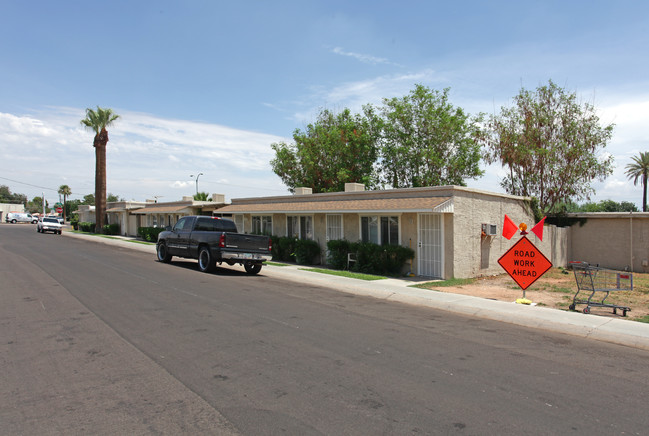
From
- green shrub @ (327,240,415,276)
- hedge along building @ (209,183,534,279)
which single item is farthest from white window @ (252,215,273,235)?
green shrub @ (327,240,415,276)

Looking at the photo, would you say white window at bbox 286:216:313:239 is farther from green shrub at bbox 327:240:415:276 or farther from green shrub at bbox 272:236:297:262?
green shrub at bbox 327:240:415:276

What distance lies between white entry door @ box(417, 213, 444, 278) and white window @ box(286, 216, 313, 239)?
6.18 meters

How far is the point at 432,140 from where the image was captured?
2989 centimetres

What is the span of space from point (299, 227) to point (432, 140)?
13.4 metres

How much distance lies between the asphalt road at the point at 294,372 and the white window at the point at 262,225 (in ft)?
44.3

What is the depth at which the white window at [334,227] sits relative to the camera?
744 inches

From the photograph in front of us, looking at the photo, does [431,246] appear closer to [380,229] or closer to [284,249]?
[380,229]

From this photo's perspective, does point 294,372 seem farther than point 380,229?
No

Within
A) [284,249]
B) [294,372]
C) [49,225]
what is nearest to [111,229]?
[49,225]

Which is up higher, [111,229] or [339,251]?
[111,229]

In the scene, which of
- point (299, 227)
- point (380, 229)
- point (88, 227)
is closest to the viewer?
point (380, 229)

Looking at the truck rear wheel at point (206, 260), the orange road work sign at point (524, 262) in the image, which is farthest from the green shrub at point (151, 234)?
the orange road work sign at point (524, 262)

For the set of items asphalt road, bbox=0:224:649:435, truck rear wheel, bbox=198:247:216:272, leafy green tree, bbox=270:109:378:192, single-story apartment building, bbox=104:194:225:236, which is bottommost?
asphalt road, bbox=0:224:649:435

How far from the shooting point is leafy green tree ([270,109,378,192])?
34.4m
